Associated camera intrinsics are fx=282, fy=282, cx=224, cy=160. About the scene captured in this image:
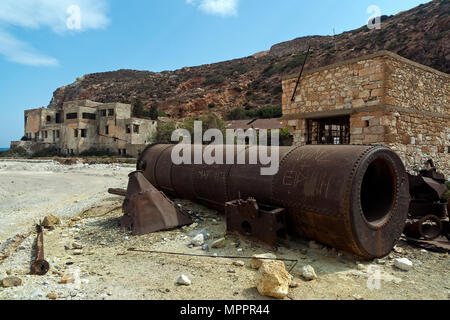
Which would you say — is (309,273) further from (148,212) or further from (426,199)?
(426,199)

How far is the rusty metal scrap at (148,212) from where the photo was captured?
16.2 feet

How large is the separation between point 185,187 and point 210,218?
910 millimetres

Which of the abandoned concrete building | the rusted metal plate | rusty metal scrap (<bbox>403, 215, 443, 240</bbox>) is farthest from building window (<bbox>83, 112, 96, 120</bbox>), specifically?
the rusted metal plate

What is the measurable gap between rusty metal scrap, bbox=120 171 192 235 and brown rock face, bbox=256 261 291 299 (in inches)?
99.0

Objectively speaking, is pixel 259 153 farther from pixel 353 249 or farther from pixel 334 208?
pixel 353 249

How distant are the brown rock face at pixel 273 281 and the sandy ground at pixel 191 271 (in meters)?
0.10

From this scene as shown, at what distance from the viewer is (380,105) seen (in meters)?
7.48

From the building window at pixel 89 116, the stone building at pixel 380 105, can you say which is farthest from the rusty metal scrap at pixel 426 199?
the building window at pixel 89 116

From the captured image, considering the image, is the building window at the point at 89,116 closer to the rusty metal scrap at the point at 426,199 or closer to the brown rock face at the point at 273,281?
the rusty metal scrap at the point at 426,199

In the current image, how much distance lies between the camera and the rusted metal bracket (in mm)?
3865

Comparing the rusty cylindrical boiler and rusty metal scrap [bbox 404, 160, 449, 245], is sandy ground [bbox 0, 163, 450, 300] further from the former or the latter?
rusty metal scrap [bbox 404, 160, 449, 245]

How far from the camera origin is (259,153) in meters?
4.66

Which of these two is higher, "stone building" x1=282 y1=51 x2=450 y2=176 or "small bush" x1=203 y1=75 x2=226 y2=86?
"small bush" x1=203 y1=75 x2=226 y2=86
